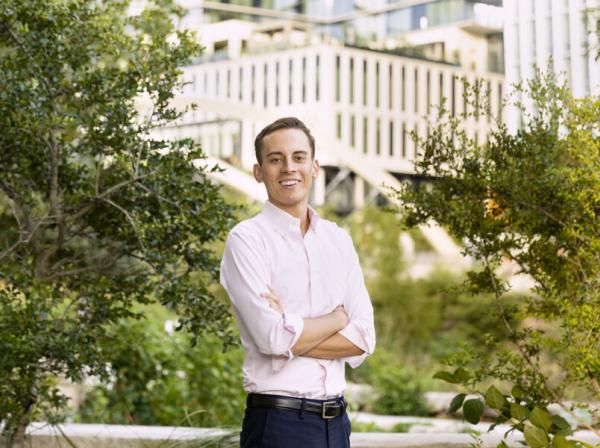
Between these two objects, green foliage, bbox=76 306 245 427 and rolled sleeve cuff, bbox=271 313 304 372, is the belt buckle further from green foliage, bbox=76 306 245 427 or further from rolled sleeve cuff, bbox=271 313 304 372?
green foliage, bbox=76 306 245 427

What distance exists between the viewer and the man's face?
10.4ft

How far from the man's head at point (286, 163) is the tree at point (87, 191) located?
4.67 feet

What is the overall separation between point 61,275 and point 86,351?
478mm

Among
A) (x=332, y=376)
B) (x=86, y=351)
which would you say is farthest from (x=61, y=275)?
(x=332, y=376)

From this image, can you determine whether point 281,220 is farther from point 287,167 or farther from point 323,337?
point 323,337

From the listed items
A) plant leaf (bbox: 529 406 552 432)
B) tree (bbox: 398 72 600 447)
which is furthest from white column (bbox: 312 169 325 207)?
plant leaf (bbox: 529 406 552 432)

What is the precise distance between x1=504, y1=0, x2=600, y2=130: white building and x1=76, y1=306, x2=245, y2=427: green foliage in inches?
129

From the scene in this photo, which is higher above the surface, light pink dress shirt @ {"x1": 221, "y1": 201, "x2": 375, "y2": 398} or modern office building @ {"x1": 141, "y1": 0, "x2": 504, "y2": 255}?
modern office building @ {"x1": 141, "y1": 0, "x2": 504, "y2": 255}

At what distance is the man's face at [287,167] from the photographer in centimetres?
317

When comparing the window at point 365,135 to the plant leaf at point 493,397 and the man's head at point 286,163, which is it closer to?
the plant leaf at point 493,397

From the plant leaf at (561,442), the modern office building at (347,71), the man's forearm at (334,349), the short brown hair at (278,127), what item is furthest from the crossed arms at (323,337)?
the modern office building at (347,71)

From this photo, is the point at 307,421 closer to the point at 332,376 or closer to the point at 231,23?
the point at 332,376

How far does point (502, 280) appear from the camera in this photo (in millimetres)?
4738

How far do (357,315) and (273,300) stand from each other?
0.92 feet
